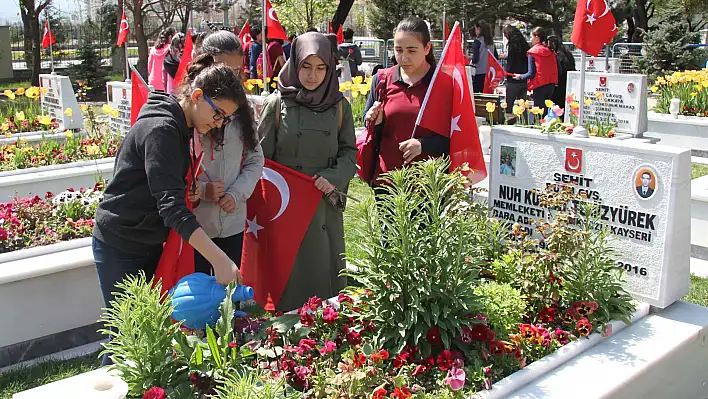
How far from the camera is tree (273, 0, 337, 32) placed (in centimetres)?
2773

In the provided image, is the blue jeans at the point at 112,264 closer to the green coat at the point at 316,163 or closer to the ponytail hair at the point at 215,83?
the ponytail hair at the point at 215,83

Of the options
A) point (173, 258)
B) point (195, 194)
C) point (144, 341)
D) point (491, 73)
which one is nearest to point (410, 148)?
point (195, 194)

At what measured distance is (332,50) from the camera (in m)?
3.94

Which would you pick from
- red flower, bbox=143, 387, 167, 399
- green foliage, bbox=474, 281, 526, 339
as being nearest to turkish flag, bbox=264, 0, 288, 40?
green foliage, bbox=474, 281, 526, 339

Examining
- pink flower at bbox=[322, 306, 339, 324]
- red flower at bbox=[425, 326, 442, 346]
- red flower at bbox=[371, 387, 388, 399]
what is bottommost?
red flower at bbox=[371, 387, 388, 399]

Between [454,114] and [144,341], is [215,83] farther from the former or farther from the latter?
[454,114]

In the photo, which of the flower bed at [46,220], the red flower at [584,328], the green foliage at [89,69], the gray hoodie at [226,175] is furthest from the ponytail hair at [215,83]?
the green foliage at [89,69]

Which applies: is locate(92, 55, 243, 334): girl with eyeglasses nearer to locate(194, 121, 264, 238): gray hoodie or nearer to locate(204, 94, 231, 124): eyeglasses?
locate(204, 94, 231, 124): eyeglasses

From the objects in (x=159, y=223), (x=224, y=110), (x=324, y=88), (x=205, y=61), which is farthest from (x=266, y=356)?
(x=324, y=88)

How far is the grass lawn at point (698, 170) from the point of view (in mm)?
8109

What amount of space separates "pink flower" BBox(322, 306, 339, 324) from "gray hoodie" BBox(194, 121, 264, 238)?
87 cm

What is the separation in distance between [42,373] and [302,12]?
25.7 metres

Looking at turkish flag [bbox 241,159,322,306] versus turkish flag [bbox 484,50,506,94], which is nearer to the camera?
turkish flag [bbox 241,159,322,306]

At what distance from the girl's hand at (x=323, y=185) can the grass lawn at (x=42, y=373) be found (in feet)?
5.37
